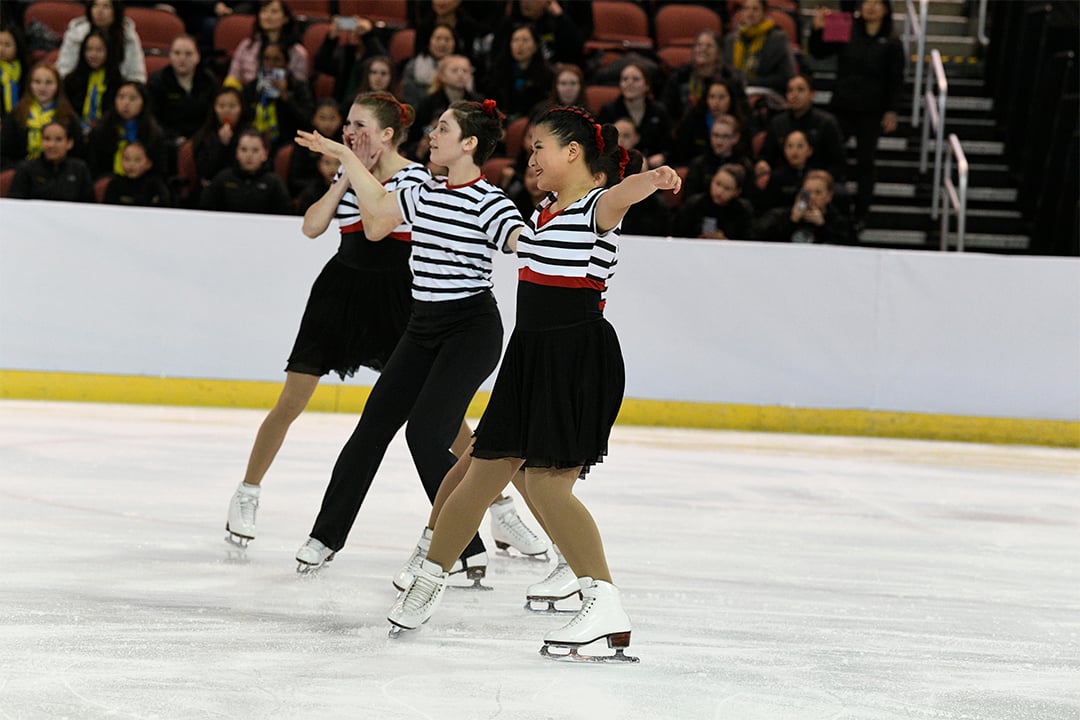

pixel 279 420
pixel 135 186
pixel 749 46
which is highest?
pixel 749 46

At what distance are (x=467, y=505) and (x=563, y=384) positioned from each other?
Result: 389 mm

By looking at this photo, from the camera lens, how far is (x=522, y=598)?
13.3 feet

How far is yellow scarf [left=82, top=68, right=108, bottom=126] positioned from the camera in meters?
9.87

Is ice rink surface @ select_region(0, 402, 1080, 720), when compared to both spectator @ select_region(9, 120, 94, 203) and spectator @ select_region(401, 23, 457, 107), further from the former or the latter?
spectator @ select_region(401, 23, 457, 107)

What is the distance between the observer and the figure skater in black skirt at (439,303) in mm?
3865

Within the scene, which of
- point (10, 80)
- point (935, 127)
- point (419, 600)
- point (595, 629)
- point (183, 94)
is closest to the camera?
point (595, 629)

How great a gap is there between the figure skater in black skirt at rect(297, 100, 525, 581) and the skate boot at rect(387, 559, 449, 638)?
1.41 feet

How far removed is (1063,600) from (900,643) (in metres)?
0.92

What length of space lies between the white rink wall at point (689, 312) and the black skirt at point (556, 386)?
191 inches

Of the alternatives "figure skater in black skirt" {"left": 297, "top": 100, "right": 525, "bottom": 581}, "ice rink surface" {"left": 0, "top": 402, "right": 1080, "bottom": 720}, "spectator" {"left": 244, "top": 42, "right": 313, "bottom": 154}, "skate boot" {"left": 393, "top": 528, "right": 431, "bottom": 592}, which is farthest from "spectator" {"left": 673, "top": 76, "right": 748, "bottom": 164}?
"skate boot" {"left": 393, "top": 528, "right": 431, "bottom": 592}

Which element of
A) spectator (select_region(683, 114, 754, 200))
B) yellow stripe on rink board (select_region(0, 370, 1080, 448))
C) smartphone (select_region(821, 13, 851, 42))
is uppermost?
smartphone (select_region(821, 13, 851, 42))

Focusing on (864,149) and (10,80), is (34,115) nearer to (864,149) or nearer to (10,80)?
(10,80)

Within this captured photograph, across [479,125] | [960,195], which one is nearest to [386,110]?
[479,125]

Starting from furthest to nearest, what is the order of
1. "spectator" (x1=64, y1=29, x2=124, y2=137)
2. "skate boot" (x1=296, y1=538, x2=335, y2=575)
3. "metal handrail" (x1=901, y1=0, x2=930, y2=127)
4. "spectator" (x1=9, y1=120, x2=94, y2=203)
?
"metal handrail" (x1=901, y1=0, x2=930, y2=127) < "spectator" (x1=64, y1=29, x2=124, y2=137) < "spectator" (x1=9, y1=120, x2=94, y2=203) < "skate boot" (x1=296, y1=538, x2=335, y2=575)
